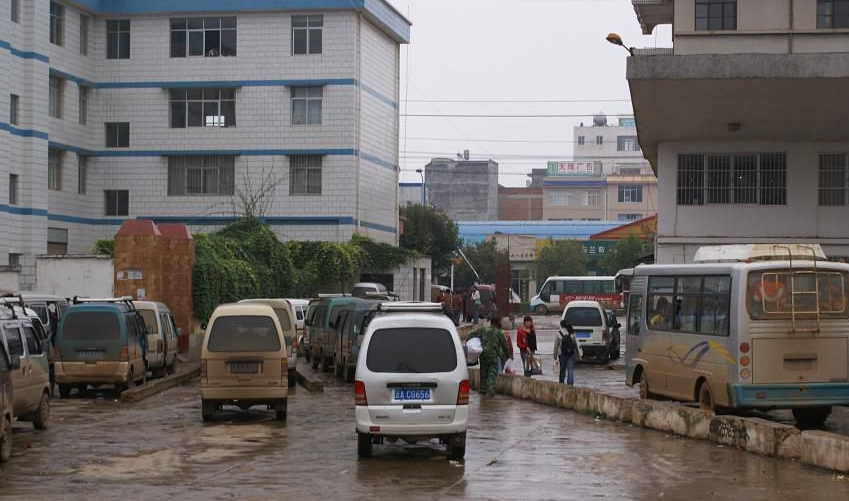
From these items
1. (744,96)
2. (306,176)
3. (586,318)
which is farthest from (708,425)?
(306,176)

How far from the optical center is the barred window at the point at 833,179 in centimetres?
3166

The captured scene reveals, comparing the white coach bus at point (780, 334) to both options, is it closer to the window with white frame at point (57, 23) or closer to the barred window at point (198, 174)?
the barred window at point (198, 174)

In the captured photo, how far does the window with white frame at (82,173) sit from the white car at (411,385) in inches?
1905

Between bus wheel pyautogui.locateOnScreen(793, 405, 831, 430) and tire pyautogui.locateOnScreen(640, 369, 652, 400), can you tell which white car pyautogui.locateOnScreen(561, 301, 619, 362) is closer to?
tire pyautogui.locateOnScreen(640, 369, 652, 400)

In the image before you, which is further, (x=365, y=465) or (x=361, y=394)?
(x=361, y=394)

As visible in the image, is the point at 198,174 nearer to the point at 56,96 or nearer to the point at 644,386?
the point at 56,96

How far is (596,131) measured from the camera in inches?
6821

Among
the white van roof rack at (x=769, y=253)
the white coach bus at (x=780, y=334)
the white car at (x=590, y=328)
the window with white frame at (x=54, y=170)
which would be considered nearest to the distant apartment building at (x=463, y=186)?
the window with white frame at (x=54, y=170)

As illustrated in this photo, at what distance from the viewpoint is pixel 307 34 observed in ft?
199

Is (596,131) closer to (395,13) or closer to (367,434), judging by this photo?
(395,13)

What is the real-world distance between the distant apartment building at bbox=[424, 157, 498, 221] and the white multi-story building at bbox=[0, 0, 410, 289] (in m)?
89.9

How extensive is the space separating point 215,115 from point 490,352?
4007 cm

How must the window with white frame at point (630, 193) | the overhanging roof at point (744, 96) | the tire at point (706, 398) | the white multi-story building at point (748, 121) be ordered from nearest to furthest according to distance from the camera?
the tire at point (706, 398)
the overhanging roof at point (744, 96)
the white multi-story building at point (748, 121)
the window with white frame at point (630, 193)

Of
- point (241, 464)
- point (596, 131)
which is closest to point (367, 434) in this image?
point (241, 464)
